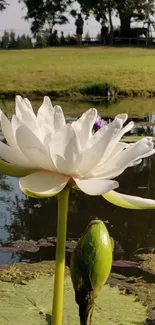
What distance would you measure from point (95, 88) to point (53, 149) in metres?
12.9

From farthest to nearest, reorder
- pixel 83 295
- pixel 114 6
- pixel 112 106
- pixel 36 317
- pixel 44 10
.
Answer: pixel 44 10 → pixel 114 6 → pixel 112 106 → pixel 36 317 → pixel 83 295

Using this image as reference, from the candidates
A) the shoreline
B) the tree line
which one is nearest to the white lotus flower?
the shoreline

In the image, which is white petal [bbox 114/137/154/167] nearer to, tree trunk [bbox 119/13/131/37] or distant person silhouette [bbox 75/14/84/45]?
distant person silhouette [bbox 75/14/84/45]

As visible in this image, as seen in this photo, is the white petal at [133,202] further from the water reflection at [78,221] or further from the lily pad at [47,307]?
the water reflection at [78,221]

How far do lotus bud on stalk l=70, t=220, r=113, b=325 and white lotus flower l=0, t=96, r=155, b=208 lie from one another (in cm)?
5

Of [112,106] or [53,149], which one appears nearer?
[53,149]

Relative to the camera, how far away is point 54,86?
13.9 m

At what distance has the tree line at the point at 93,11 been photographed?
28031 mm

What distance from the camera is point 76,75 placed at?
49.8 ft

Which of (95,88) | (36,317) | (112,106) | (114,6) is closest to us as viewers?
(36,317)

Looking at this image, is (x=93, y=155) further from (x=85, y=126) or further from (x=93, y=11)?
(x=93, y=11)

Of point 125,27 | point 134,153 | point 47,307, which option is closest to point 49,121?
point 134,153

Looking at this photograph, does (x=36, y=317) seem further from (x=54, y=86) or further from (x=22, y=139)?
(x=54, y=86)

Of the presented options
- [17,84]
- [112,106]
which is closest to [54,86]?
[17,84]
